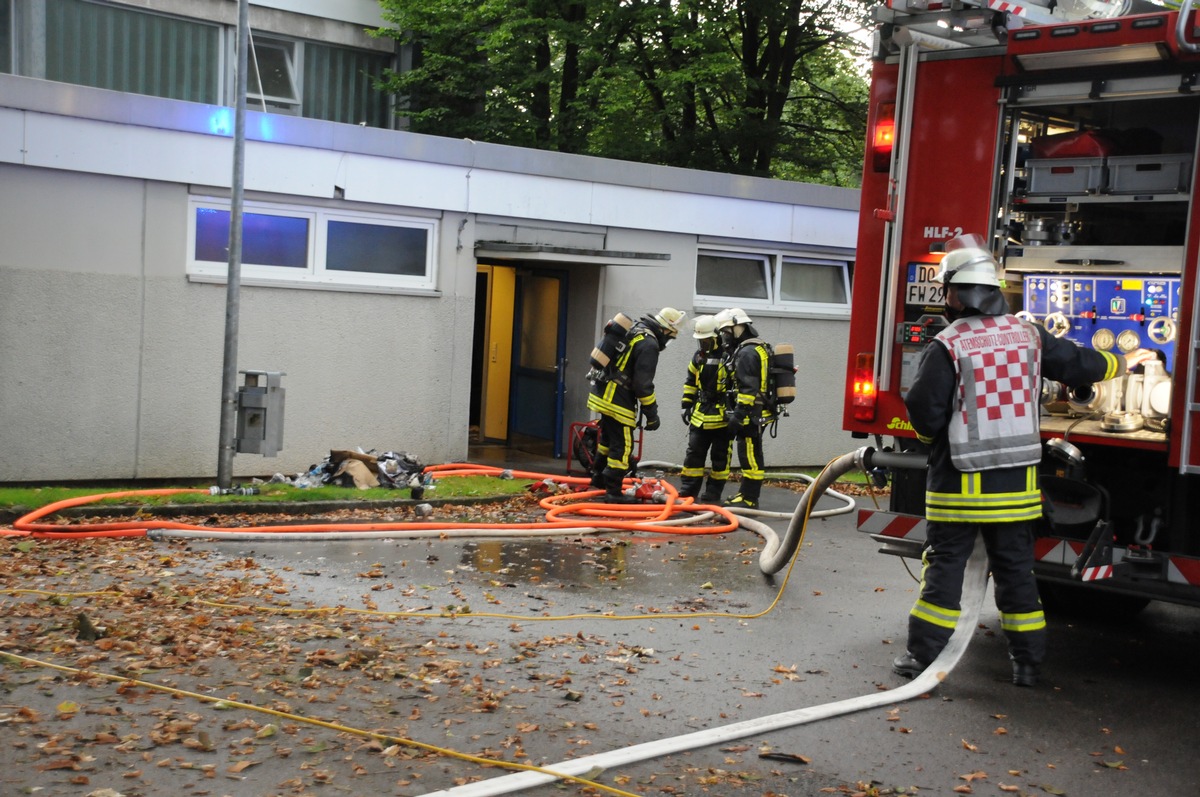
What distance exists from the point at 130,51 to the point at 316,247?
9280mm

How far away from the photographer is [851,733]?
5406mm

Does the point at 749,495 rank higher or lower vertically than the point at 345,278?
lower

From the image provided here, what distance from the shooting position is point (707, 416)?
492 inches

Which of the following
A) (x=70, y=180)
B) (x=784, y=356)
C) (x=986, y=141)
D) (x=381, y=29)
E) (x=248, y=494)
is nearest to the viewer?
(x=986, y=141)

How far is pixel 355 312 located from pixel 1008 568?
26.8 ft

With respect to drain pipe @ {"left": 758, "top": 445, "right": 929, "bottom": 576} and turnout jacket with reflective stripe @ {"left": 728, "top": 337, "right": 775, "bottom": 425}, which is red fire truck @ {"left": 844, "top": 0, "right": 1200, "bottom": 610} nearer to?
drain pipe @ {"left": 758, "top": 445, "right": 929, "bottom": 576}

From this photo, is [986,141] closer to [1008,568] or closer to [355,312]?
[1008,568]

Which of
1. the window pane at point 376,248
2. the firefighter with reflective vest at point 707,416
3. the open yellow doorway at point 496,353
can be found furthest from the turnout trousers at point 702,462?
the open yellow doorway at point 496,353

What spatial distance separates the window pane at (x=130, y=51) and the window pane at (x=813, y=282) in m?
9.96

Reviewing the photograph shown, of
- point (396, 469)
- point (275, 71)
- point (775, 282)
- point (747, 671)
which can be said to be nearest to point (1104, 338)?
point (747, 671)

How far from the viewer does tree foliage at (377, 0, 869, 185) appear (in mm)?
21375

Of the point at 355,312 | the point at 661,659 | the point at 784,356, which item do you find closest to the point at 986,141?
the point at 661,659

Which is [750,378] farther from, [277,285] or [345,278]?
[277,285]

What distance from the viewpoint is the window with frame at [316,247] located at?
12.1 m
